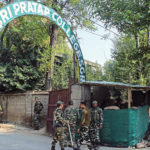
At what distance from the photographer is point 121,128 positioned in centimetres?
886

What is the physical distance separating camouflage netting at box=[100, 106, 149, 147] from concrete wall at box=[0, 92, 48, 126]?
518 cm

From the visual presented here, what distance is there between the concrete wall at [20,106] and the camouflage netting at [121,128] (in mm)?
5183

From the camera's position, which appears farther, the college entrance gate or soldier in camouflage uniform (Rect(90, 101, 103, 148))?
the college entrance gate

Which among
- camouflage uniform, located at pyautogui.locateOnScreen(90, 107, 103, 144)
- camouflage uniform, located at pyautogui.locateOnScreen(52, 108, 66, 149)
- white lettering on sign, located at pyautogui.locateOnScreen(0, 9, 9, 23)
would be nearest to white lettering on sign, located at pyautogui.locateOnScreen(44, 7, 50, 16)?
white lettering on sign, located at pyautogui.locateOnScreen(0, 9, 9, 23)

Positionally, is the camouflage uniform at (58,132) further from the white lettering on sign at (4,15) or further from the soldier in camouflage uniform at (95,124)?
the white lettering on sign at (4,15)

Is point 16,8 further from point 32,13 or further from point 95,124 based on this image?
point 95,124

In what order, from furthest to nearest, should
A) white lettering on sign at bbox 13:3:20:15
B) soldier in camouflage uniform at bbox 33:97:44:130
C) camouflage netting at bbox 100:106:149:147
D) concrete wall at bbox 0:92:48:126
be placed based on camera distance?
concrete wall at bbox 0:92:48:126 → soldier in camouflage uniform at bbox 33:97:44:130 → white lettering on sign at bbox 13:3:20:15 → camouflage netting at bbox 100:106:149:147

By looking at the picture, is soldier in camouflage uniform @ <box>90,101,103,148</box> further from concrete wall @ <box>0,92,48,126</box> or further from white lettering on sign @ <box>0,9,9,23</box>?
concrete wall @ <box>0,92,48,126</box>

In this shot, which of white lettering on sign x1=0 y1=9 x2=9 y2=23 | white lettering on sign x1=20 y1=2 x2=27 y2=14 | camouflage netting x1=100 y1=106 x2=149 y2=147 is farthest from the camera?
white lettering on sign x1=20 y1=2 x2=27 y2=14

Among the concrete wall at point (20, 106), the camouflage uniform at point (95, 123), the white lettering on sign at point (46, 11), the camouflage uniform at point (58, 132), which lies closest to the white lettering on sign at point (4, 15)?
the white lettering on sign at point (46, 11)

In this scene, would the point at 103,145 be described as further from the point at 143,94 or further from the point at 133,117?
the point at 143,94

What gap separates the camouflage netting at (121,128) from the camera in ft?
28.8

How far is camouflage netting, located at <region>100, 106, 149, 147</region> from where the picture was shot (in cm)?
878

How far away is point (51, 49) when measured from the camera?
1670 cm
